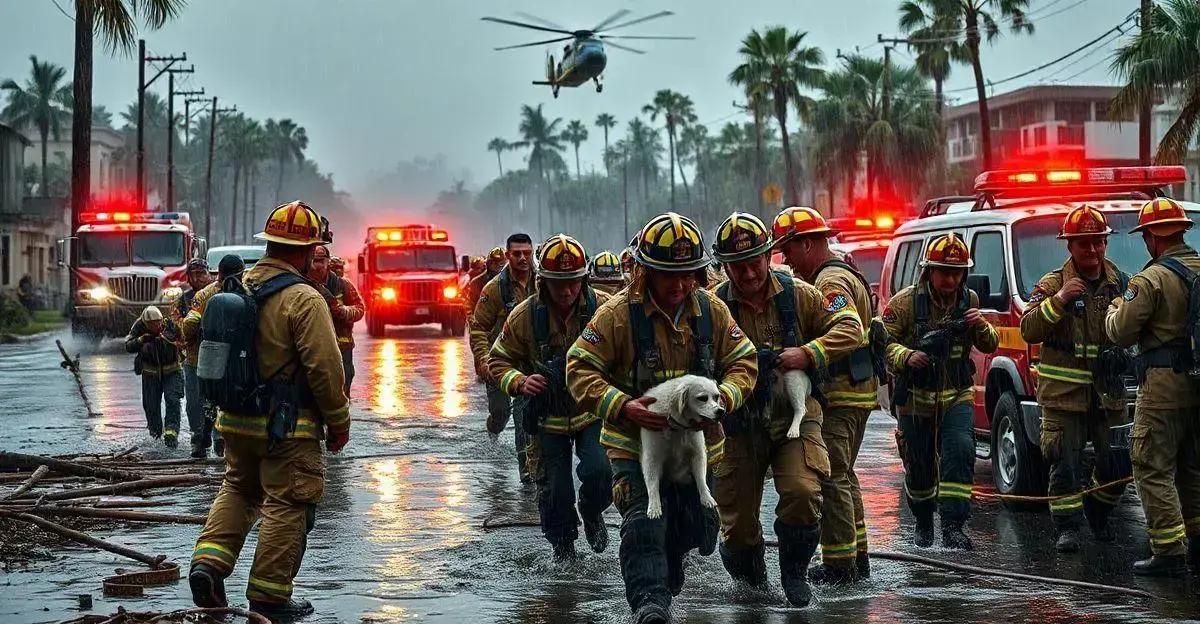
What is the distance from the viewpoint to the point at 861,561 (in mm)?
7988

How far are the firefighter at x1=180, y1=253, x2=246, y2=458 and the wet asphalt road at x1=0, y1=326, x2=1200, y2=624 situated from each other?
0.54 m

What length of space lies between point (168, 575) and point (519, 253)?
162 inches

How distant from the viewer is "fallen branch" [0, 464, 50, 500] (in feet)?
32.4

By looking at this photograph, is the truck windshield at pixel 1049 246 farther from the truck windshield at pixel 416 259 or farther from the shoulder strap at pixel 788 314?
the truck windshield at pixel 416 259

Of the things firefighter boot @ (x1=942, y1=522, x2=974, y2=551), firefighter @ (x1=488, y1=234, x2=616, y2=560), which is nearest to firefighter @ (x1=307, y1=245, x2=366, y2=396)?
firefighter @ (x1=488, y1=234, x2=616, y2=560)

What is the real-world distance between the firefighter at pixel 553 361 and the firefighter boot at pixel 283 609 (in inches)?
63.0

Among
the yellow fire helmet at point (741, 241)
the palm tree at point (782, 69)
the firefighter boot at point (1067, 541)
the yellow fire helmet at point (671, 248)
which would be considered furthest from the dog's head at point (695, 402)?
the palm tree at point (782, 69)

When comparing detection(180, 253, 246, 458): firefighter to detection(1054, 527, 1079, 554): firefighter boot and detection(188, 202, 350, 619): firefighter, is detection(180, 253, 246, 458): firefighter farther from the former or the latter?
detection(1054, 527, 1079, 554): firefighter boot

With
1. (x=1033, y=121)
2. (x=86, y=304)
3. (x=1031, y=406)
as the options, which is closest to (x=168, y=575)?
(x=1031, y=406)

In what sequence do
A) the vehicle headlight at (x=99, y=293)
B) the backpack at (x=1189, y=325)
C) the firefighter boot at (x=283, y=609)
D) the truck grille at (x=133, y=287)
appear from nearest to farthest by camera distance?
1. the firefighter boot at (x=283, y=609)
2. the backpack at (x=1189, y=325)
3. the vehicle headlight at (x=99, y=293)
4. the truck grille at (x=133, y=287)

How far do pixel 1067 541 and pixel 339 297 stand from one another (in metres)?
7.23

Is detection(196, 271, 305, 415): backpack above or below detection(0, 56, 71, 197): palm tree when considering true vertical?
below

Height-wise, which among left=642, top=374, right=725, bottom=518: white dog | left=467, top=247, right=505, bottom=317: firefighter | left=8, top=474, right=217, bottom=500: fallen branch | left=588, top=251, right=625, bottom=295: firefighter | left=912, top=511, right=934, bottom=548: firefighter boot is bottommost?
left=912, top=511, right=934, bottom=548: firefighter boot

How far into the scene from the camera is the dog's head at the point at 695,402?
6242mm
